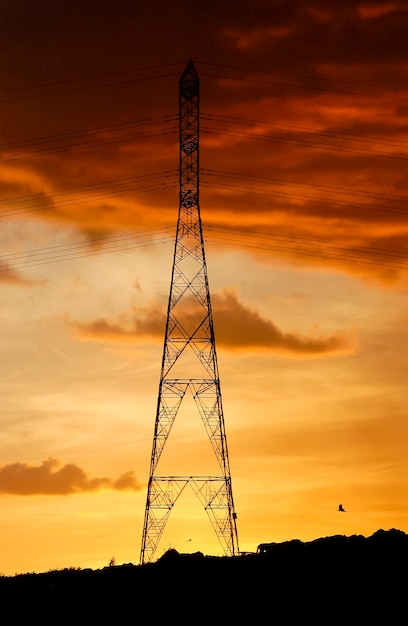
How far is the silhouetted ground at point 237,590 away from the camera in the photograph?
186 ft

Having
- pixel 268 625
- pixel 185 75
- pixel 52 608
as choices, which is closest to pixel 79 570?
pixel 52 608

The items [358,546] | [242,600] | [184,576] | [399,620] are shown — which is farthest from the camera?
[358,546]

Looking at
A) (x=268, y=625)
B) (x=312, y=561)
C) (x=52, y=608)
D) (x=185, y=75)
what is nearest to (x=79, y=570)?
(x=52, y=608)

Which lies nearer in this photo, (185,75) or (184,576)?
(184,576)

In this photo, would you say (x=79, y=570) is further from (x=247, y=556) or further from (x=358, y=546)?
(x=358, y=546)

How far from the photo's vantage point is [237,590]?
60.2 meters

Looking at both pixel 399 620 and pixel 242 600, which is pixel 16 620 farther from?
pixel 399 620

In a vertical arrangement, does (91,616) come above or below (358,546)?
below

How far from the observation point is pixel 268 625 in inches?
2176

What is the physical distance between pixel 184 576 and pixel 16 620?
906 centimetres

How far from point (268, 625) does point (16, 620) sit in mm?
13603

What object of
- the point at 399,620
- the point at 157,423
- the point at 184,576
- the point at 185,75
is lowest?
the point at 399,620

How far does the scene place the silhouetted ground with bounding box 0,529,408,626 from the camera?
186ft

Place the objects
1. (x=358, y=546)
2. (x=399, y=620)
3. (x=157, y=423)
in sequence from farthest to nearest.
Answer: (x=157, y=423)
(x=358, y=546)
(x=399, y=620)
